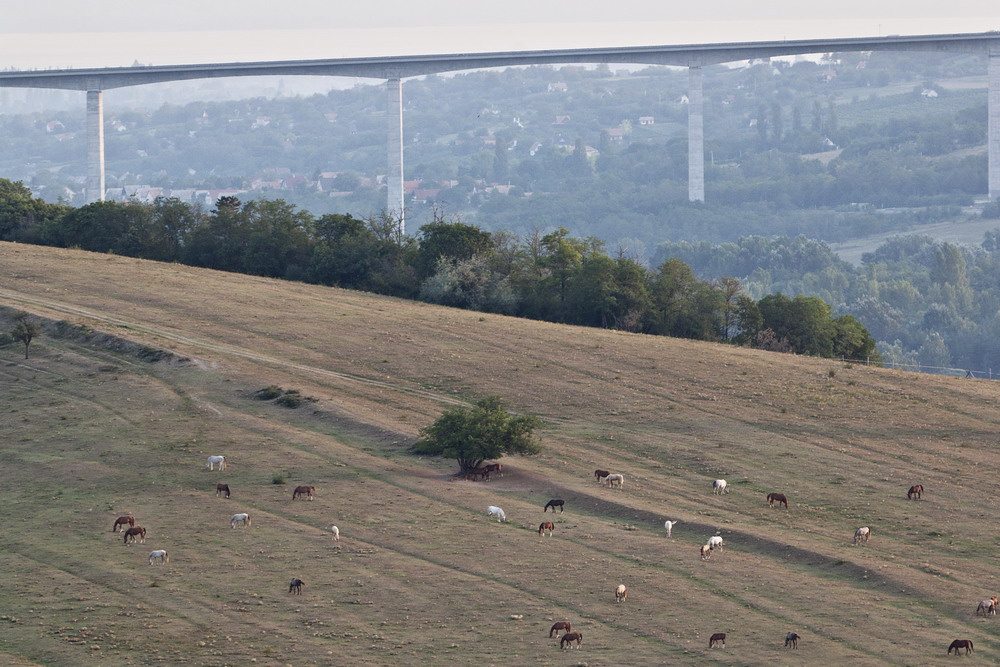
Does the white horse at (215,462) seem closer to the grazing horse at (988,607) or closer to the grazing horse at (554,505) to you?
the grazing horse at (554,505)

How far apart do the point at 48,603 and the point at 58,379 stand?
25.4m

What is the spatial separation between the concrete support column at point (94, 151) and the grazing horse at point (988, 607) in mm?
157856

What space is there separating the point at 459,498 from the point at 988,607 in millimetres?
17337

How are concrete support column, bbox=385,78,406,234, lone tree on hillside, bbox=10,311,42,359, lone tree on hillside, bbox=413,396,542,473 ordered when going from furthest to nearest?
1. concrete support column, bbox=385,78,406,234
2. lone tree on hillside, bbox=10,311,42,359
3. lone tree on hillside, bbox=413,396,542,473

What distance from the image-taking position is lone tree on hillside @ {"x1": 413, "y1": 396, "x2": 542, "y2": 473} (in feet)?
168

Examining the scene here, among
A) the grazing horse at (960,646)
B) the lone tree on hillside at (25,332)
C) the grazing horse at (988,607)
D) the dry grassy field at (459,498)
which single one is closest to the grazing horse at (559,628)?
the dry grassy field at (459,498)

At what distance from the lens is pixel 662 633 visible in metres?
36.6

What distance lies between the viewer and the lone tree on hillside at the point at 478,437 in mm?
51281

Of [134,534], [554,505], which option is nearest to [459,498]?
[554,505]

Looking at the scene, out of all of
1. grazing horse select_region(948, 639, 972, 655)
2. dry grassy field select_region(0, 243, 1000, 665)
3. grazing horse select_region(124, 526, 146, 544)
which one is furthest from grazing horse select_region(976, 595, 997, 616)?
grazing horse select_region(124, 526, 146, 544)

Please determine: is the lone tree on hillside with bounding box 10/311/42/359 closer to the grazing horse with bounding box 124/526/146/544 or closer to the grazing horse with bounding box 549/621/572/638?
the grazing horse with bounding box 124/526/146/544

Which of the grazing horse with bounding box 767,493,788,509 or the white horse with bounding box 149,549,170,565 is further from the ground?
the grazing horse with bounding box 767,493,788,509

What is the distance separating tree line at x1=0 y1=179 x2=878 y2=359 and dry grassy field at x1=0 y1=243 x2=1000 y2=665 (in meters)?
11.1

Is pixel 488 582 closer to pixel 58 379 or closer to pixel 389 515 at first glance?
pixel 389 515
